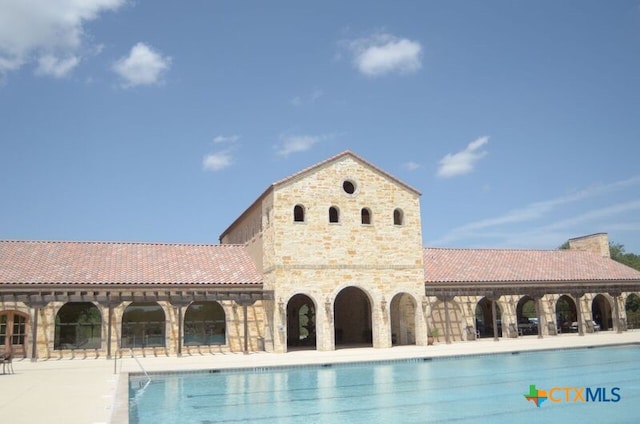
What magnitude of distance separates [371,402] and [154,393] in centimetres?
569

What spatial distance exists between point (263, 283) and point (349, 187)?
6115 millimetres

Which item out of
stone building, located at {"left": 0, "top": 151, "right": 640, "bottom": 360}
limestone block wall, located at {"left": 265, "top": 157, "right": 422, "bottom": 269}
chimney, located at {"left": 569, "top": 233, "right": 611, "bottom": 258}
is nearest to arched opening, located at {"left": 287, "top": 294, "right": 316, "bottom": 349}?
stone building, located at {"left": 0, "top": 151, "right": 640, "bottom": 360}

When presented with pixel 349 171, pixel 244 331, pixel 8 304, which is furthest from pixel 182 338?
pixel 349 171

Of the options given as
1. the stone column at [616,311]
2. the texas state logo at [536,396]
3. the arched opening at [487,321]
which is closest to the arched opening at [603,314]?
the stone column at [616,311]

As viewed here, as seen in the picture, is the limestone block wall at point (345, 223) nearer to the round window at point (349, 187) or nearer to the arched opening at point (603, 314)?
the round window at point (349, 187)

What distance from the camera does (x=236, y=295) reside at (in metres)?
26.2

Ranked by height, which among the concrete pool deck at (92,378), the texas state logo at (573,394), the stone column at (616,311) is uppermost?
the stone column at (616,311)

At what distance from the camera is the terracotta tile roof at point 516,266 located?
32344mm

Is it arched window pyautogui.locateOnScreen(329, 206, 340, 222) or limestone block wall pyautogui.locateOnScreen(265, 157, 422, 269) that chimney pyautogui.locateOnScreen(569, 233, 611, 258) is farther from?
arched window pyautogui.locateOnScreen(329, 206, 340, 222)

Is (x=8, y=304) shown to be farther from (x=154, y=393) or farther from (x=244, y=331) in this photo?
(x=154, y=393)

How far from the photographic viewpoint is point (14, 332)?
80.1 feet

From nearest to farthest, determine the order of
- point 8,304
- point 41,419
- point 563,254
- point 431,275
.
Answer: point 41,419 < point 8,304 < point 431,275 < point 563,254

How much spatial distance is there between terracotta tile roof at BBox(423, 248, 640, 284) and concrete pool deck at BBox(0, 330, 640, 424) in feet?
15.2

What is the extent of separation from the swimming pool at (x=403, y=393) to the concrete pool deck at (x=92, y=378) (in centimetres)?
63
